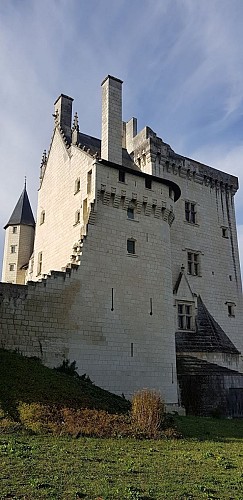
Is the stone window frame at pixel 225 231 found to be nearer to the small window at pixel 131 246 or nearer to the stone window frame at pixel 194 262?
the stone window frame at pixel 194 262

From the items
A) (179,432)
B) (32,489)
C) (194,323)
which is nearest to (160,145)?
(194,323)

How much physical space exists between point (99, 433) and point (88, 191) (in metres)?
A: 13.1

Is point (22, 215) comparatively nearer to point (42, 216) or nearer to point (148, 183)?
point (42, 216)

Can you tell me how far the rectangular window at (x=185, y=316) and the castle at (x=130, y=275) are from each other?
77 millimetres

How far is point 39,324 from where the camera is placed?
18.5m

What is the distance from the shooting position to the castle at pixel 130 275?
19.4 meters

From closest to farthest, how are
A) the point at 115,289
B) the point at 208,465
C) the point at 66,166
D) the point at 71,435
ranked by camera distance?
the point at 208,465 < the point at 71,435 < the point at 115,289 < the point at 66,166

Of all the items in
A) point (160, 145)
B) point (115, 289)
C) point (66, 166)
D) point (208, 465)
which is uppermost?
point (160, 145)

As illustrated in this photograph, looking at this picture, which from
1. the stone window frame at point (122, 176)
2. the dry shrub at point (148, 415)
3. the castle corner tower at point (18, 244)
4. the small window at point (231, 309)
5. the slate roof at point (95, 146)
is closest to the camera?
the dry shrub at point (148, 415)

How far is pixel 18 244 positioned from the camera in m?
37.5

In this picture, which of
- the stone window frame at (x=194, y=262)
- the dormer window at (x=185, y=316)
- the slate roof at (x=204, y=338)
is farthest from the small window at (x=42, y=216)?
the slate roof at (x=204, y=338)

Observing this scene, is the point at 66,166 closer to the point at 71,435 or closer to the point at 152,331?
the point at 152,331

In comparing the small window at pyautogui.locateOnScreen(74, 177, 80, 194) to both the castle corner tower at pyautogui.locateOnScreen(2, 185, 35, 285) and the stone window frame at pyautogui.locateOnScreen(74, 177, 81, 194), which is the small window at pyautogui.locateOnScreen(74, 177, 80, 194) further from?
the castle corner tower at pyautogui.locateOnScreen(2, 185, 35, 285)

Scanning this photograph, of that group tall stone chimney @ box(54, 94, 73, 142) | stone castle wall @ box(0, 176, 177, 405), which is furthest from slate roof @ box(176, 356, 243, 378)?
tall stone chimney @ box(54, 94, 73, 142)
